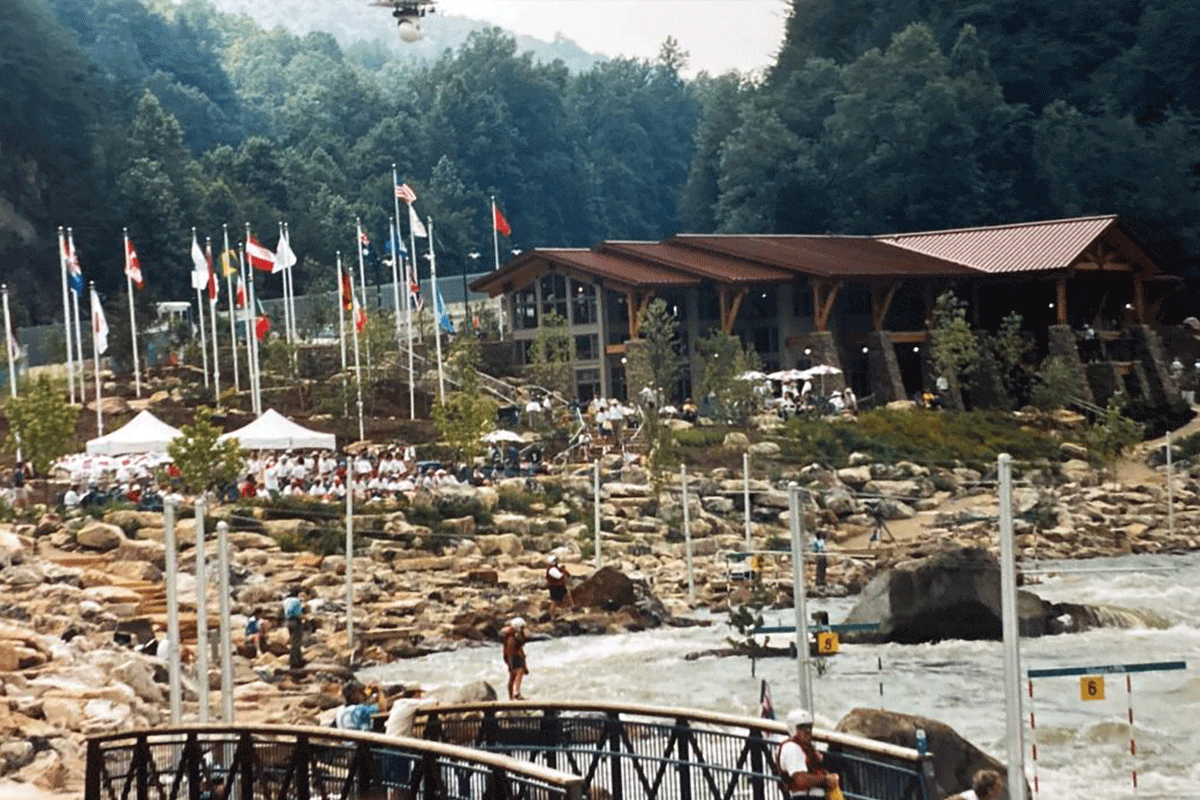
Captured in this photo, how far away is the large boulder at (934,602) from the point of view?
136ft

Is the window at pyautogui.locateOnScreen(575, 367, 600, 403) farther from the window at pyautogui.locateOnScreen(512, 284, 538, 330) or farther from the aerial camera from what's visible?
the aerial camera

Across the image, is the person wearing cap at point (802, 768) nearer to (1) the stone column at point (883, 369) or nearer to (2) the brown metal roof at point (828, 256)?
(2) the brown metal roof at point (828, 256)

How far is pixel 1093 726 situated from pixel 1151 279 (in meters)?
47.7

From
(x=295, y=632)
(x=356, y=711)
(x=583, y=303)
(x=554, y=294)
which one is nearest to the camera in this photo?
(x=356, y=711)

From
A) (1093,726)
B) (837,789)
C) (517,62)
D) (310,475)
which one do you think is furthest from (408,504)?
(517,62)

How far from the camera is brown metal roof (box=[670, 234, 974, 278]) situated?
74.1m

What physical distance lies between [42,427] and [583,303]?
23905mm

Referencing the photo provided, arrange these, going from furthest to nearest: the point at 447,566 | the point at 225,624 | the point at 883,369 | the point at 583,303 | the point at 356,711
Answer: the point at 583,303, the point at 883,369, the point at 447,566, the point at 225,624, the point at 356,711

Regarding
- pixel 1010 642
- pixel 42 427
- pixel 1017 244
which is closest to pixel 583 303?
pixel 1017 244

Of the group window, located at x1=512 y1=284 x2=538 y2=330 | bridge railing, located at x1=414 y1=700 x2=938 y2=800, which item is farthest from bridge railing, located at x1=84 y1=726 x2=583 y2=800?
window, located at x1=512 y1=284 x2=538 y2=330

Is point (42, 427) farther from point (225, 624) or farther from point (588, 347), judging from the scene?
point (225, 624)

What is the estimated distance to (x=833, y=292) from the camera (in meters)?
73.5

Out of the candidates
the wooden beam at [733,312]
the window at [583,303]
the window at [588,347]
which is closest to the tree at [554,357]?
the window at [588,347]

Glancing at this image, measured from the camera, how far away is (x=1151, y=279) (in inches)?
3152
